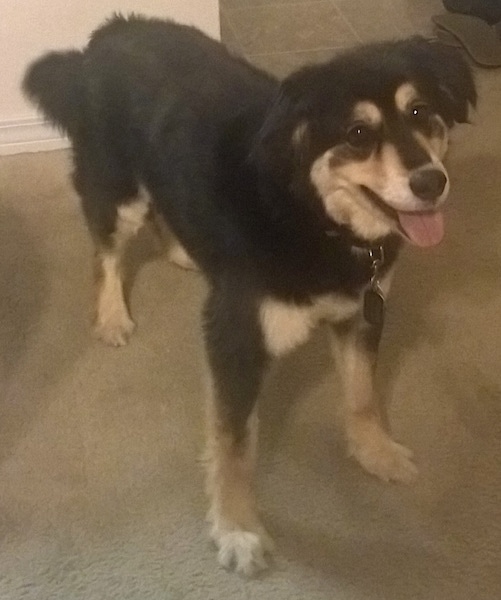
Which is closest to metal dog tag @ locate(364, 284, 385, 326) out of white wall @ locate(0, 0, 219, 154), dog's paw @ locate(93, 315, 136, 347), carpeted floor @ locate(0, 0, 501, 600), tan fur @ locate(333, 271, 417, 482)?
tan fur @ locate(333, 271, 417, 482)

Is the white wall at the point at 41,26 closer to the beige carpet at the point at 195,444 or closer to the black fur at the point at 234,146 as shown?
the beige carpet at the point at 195,444

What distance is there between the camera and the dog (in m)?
1.23

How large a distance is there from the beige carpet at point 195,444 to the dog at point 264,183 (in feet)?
0.24

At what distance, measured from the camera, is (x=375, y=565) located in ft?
4.66

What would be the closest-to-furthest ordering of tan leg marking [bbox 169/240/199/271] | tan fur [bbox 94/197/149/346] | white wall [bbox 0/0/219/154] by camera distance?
tan fur [bbox 94/197/149/346], tan leg marking [bbox 169/240/199/271], white wall [bbox 0/0/219/154]

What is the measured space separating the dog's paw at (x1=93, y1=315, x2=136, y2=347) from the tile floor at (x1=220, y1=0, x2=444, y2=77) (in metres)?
1.23

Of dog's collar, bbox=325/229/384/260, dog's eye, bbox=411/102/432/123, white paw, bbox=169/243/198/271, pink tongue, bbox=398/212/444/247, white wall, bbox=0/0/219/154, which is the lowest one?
white paw, bbox=169/243/198/271

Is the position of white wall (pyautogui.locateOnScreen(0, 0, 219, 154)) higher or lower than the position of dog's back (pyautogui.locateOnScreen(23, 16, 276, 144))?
lower

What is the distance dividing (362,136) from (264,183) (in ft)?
0.57

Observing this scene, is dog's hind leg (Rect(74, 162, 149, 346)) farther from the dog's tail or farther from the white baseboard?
the white baseboard

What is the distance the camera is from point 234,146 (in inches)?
54.9

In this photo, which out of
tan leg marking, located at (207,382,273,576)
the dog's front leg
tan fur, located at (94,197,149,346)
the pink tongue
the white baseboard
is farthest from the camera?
the white baseboard

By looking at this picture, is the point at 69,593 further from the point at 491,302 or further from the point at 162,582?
the point at 491,302

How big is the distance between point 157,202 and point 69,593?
0.67 m
